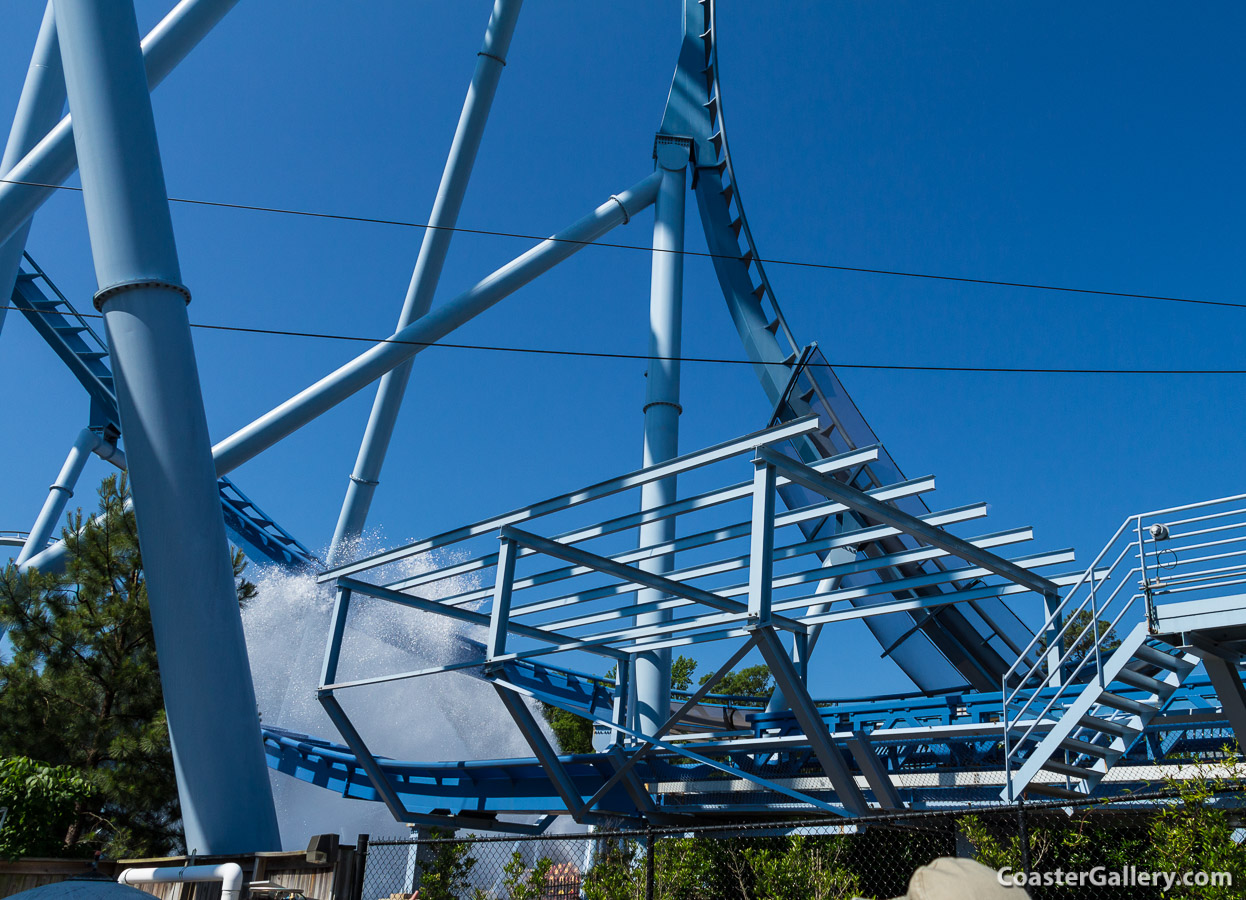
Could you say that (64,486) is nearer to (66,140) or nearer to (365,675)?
(365,675)

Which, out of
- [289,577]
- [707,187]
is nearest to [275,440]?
[707,187]

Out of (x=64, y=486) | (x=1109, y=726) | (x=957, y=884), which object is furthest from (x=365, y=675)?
(x=957, y=884)

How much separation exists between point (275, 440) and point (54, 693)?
443 centimetres

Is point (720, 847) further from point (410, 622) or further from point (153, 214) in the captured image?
point (410, 622)

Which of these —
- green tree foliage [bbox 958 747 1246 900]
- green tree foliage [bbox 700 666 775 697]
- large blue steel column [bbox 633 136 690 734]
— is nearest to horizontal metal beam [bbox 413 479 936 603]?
large blue steel column [bbox 633 136 690 734]

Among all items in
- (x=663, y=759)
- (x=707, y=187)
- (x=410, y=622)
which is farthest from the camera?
(x=410, y=622)

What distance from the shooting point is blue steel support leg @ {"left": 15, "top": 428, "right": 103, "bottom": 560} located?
23.0 m

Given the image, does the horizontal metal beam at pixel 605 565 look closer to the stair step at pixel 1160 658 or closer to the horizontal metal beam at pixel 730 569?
the horizontal metal beam at pixel 730 569

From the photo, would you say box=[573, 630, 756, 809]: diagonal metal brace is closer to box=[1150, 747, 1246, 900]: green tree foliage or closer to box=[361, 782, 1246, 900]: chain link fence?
box=[361, 782, 1246, 900]: chain link fence

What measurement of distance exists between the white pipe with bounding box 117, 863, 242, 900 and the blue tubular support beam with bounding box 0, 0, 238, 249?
793 centimetres

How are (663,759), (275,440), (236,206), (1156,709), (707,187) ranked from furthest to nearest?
(707,187) → (236,206) → (275,440) → (663,759) → (1156,709)

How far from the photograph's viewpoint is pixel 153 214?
9492 millimetres

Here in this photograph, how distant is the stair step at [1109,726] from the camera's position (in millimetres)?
8797

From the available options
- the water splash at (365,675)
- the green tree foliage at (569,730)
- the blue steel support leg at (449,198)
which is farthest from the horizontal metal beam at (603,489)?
the green tree foliage at (569,730)
